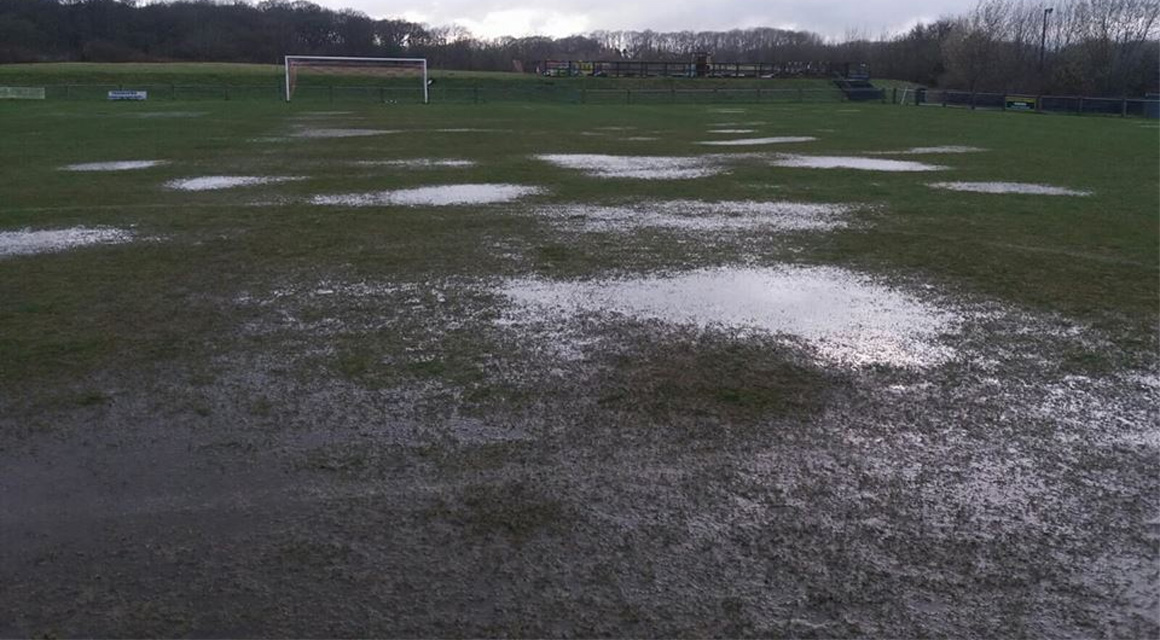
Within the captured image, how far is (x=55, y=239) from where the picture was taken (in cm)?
1118

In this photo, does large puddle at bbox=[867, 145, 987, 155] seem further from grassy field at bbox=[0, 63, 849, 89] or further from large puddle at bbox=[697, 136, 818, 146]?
grassy field at bbox=[0, 63, 849, 89]

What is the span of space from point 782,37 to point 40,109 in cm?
14346

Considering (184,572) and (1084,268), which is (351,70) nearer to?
(1084,268)

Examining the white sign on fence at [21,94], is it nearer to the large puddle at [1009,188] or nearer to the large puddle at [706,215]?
the large puddle at [706,215]

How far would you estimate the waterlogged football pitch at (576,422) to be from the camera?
12.5 feet

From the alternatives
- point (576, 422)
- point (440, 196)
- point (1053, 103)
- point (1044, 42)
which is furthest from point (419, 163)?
point (1044, 42)

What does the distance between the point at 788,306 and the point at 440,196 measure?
806 cm

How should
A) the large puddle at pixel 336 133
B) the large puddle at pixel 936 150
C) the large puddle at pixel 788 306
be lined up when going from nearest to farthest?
the large puddle at pixel 788 306 < the large puddle at pixel 936 150 < the large puddle at pixel 336 133

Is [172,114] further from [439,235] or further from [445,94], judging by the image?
[439,235]

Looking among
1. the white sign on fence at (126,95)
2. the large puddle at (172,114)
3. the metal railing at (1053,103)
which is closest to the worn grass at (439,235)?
the large puddle at (172,114)

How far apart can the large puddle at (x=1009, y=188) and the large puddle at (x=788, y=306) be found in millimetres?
7797

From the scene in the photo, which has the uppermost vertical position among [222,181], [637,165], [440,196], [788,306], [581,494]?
[637,165]

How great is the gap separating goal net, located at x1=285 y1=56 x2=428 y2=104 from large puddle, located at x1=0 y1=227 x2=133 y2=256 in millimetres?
42154

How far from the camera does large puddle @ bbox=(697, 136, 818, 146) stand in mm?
27516
